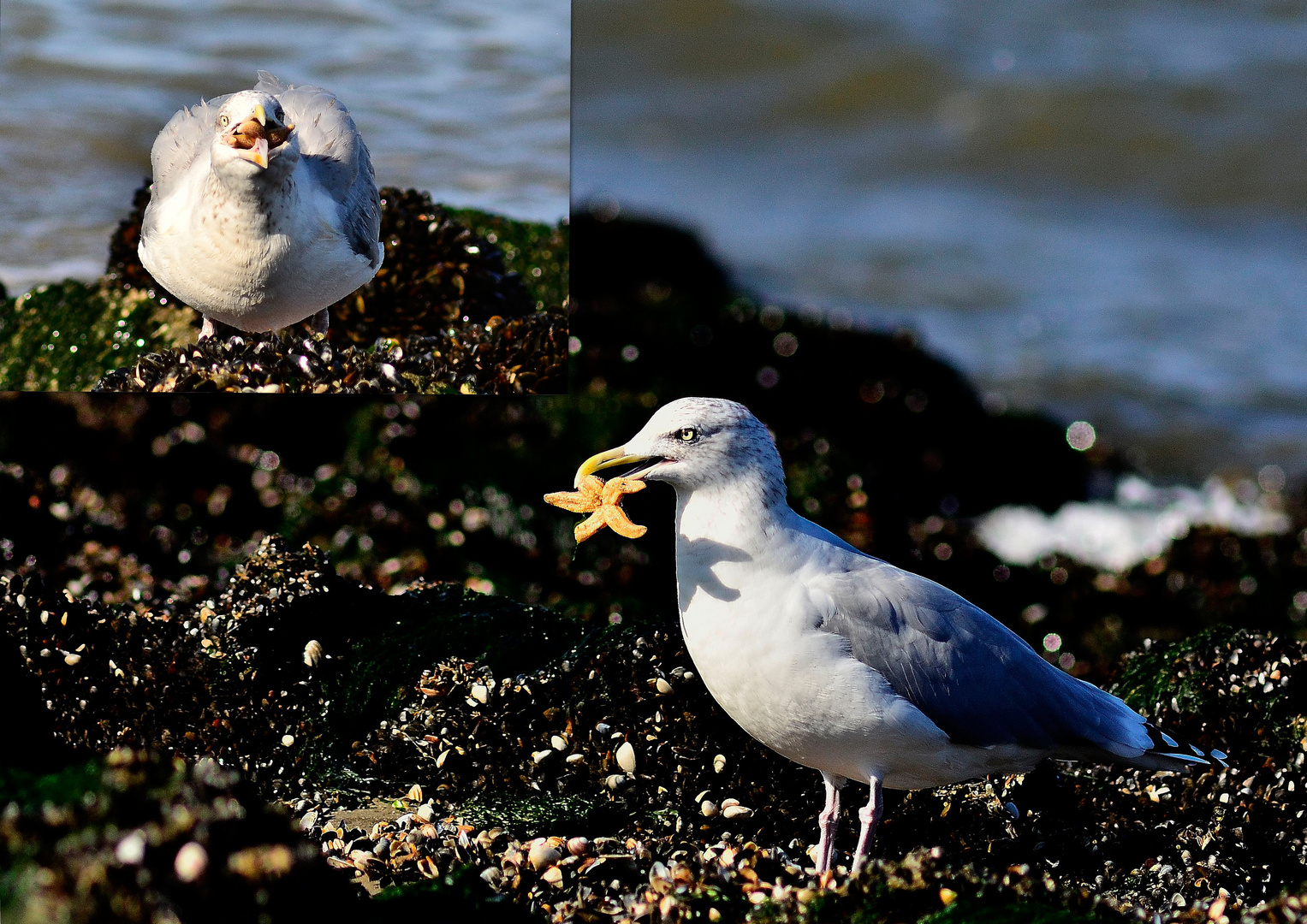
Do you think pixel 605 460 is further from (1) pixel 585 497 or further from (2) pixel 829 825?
(2) pixel 829 825

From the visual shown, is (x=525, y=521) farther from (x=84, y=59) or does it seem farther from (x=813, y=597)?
(x=813, y=597)

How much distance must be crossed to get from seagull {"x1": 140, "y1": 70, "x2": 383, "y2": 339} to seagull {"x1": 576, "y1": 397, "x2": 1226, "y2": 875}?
1.53m

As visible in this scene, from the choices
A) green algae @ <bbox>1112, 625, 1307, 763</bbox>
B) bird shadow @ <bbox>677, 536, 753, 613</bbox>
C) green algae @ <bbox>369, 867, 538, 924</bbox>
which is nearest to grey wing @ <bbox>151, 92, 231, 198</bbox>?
bird shadow @ <bbox>677, 536, 753, 613</bbox>

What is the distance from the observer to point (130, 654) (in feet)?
15.0

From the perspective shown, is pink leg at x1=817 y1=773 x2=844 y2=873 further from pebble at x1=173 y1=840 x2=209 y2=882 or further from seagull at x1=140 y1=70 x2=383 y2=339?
seagull at x1=140 y1=70 x2=383 y2=339

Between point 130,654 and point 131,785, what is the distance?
7.44 ft

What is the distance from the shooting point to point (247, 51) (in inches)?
181

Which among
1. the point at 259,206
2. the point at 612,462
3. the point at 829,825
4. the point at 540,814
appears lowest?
the point at 540,814

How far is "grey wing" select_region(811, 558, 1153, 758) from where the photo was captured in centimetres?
342

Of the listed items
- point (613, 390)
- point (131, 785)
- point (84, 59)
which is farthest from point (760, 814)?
point (613, 390)

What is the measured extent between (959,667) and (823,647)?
449 millimetres

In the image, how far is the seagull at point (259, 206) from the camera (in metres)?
4.08

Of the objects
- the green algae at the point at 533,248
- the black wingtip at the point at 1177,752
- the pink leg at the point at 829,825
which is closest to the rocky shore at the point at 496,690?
the pink leg at the point at 829,825

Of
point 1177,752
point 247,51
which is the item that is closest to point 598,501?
point 1177,752
